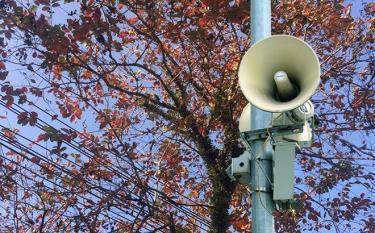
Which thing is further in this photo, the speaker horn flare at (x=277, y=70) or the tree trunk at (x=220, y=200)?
the tree trunk at (x=220, y=200)

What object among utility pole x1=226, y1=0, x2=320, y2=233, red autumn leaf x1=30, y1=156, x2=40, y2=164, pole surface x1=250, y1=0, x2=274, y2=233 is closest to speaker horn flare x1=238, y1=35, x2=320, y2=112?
utility pole x1=226, y1=0, x2=320, y2=233

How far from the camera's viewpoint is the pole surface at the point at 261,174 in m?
3.43

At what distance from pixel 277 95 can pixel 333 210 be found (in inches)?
176

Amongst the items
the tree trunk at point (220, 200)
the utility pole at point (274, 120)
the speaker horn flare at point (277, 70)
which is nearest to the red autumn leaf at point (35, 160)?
the tree trunk at point (220, 200)

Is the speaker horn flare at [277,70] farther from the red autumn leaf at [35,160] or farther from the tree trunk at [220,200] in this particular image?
the red autumn leaf at [35,160]

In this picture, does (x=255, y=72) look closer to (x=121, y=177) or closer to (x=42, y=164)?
(x=121, y=177)

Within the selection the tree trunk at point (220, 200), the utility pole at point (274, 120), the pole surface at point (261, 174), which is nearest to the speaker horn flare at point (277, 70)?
the utility pole at point (274, 120)

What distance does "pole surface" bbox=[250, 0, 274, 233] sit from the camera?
11.3 ft

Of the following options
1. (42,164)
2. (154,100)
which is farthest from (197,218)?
(42,164)

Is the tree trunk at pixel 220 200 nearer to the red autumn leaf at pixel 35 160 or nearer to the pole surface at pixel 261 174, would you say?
the red autumn leaf at pixel 35 160

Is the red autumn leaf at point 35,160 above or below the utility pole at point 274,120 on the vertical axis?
above

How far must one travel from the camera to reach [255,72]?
366cm

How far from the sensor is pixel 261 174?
143 inches

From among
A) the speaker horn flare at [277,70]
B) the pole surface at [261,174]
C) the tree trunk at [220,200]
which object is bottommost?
the pole surface at [261,174]
